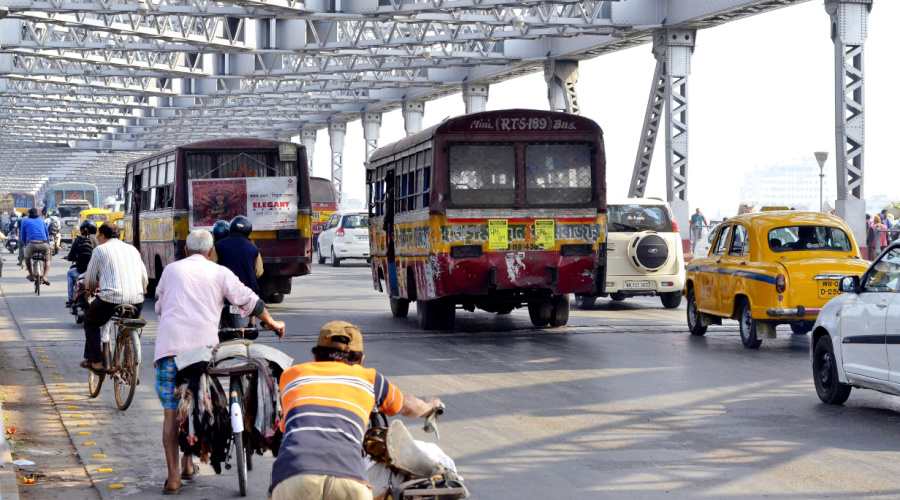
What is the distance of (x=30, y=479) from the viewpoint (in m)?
8.20

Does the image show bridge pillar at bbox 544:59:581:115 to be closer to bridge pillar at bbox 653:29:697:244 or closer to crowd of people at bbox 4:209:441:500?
bridge pillar at bbox 653:29:697:244

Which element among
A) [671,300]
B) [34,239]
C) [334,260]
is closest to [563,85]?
[334,260]

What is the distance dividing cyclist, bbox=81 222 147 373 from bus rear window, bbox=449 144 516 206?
6.24 meters

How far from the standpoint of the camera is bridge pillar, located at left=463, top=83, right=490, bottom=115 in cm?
4969

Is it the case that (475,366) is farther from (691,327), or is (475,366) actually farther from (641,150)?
(641,150)

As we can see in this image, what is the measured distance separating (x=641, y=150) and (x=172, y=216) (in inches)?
745

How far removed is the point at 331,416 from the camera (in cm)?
498

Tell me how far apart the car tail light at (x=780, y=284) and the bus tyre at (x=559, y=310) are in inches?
175

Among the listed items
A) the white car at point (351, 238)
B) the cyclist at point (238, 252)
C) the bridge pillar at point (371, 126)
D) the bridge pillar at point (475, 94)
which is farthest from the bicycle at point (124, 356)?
the bridge pillar at point (371, 126)

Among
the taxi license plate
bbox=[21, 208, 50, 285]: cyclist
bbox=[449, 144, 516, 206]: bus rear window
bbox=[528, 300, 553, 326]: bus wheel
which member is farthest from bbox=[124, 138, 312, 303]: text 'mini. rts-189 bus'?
the taxi license plate

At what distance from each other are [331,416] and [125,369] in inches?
270

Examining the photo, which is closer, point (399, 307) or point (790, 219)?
point (790, 219)

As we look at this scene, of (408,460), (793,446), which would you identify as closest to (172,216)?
(793,446)

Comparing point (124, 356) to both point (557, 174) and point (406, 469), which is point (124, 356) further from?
point (557, 174)
